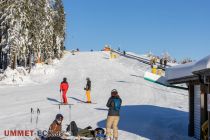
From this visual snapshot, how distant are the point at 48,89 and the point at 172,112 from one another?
1317cm

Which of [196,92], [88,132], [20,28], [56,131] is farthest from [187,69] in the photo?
[20,28]

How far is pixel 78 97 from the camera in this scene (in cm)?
2998

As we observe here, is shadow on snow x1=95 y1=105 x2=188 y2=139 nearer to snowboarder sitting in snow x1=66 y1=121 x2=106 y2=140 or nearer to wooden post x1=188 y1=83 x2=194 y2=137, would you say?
wooden post x1=188 y1=83 x2=194 y2=137

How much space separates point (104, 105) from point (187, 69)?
11.8m

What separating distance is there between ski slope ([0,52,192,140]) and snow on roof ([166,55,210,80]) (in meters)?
2.31

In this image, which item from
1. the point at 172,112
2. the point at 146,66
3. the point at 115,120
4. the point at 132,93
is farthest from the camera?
the point at 146,66

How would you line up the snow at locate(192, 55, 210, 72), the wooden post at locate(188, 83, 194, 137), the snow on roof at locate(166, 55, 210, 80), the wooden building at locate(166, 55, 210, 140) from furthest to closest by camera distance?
the wooden post at locate(188, 83, 194, 137), the wooden building at locate(166, 55, 210, 140), the snow on roof at locate(166, 55, 210, 80), the snow at locate(192, 55, 210, 72)

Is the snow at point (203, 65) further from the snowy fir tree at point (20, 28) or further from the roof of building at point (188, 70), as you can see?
the snowy fir tree at point (20, 28)

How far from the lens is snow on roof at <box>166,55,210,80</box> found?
467 inches

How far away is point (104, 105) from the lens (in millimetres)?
26234

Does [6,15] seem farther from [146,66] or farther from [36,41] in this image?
[146,66]

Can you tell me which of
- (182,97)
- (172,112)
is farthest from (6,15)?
(172,112)

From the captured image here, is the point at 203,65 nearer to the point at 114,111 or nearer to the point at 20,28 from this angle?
the point at 114,111

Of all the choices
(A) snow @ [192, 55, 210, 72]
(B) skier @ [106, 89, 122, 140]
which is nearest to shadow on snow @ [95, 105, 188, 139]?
(B) skier @ [106, 89, 122, 140]
